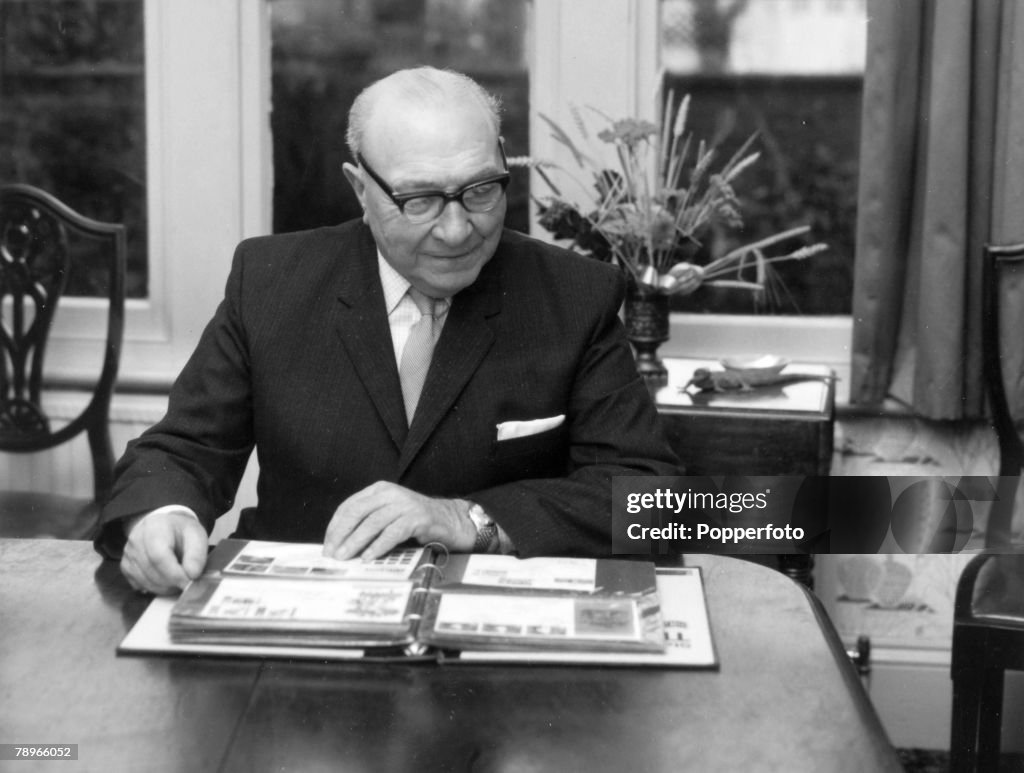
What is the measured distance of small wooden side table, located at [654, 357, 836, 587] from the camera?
243 cm

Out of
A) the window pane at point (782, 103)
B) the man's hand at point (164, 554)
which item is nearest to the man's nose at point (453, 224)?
the man's hand at point (164, 554)

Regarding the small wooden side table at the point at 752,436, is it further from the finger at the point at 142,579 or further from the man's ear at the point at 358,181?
the finger at the point at 142,579

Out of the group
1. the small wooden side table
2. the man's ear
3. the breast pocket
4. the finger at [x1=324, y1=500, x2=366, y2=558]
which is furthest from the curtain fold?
the finger at [x1=324, y1=500, x2=366, y2=558]

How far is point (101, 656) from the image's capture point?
126 cm

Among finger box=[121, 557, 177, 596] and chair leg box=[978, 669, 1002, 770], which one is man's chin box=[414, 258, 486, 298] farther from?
chair leg box=[978, 669, 1002, 770]

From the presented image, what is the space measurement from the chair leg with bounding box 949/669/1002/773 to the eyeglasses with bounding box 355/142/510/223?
1.13 m

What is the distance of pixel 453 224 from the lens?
1817mm

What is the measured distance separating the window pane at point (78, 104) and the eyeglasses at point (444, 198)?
1631 mm

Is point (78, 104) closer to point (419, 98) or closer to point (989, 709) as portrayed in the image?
point (419, 98)

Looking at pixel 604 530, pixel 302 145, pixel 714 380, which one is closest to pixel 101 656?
pixel 604 530

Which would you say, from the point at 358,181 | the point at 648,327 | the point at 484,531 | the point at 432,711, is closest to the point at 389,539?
the point at 484,531

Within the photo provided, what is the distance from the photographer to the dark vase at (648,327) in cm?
267

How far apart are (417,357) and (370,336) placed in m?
0.08

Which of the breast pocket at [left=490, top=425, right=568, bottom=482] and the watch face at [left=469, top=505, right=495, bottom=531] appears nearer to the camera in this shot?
the watch face at [left=469, top=505, right=495, bottom=531]
